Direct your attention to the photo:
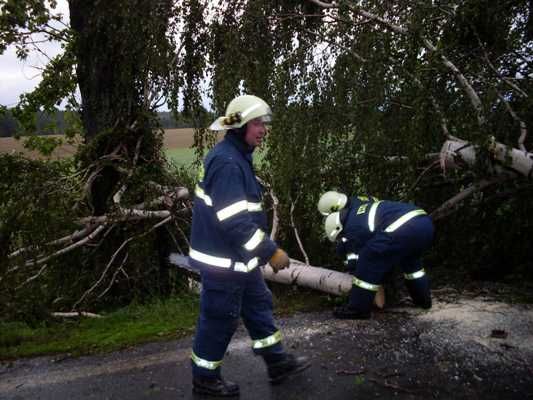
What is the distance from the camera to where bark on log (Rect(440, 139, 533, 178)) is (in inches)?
146

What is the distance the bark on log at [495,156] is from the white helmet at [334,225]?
0.91 meters

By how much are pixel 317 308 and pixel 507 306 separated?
1.52 meters

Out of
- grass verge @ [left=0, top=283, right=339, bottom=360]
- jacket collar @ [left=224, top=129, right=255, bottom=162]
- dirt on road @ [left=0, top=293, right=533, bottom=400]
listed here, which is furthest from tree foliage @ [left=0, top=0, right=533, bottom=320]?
jacket collar @ [left=224, top=129, right=255, bottom=162]

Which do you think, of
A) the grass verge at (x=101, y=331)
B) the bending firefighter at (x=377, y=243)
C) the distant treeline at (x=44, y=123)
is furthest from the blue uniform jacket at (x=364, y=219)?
the distant treeline at (x=44, y=123)

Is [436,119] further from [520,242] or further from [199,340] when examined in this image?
[199,340]

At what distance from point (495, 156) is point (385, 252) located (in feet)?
3.50

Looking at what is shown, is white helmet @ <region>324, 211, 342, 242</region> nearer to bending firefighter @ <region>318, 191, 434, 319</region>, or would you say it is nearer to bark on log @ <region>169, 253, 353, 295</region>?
bending firefighter @ <region>318, 191, 434, 319</region>

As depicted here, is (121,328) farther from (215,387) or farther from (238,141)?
(238,141)

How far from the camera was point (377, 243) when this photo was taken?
13.2 ft

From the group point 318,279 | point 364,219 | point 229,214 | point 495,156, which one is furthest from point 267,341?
point 495,156

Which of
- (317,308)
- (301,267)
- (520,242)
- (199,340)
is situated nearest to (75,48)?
(301,267)

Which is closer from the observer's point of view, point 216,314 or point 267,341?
point 216,314

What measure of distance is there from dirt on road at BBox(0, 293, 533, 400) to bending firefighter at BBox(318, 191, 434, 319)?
0.63 ft

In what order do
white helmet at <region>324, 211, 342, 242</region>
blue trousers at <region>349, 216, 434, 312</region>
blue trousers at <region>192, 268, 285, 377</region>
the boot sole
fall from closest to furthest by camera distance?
blue trousers at <region>192, 268, 285, 377</region>, the boot sole, blue trousers at <region>349, 216, 434, 312</region>, white helmet at <region>324, 211, 342, 242</region>
